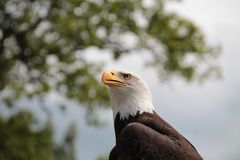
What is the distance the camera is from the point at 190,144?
23.0 ft

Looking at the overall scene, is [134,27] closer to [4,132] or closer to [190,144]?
[4,132]

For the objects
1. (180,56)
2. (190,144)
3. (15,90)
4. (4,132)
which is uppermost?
(180,56)

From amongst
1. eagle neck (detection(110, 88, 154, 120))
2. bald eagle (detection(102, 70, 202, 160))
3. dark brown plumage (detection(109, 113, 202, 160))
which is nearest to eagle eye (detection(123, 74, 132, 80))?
bald eagle (detection(102, 70, 202, 160))

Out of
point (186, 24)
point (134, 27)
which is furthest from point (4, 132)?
point (186, 24)

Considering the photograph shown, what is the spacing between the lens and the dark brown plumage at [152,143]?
672 cm

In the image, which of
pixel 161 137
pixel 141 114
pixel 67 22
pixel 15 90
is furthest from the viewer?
pixel 15 90

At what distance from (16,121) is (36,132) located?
1326 mm

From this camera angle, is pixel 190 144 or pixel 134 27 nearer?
pixel 190 144

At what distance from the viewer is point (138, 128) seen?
6941 mm

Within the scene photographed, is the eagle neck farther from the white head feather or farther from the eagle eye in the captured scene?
the eagle eye

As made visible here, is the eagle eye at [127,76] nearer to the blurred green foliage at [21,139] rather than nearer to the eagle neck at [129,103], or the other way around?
the eagle neck at [129,103]

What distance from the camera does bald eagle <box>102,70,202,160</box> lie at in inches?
266

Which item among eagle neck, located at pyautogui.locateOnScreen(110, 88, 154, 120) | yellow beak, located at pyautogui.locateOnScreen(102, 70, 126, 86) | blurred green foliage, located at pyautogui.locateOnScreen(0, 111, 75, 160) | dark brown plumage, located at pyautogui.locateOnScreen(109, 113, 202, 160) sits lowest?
dark brown plumage, located at pyautogui.locateOnScreen(109, 113, 202, 160)

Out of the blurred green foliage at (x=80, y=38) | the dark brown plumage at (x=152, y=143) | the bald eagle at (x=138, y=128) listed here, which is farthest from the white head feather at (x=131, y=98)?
the blurred green foliage at (x=80, y=38)
